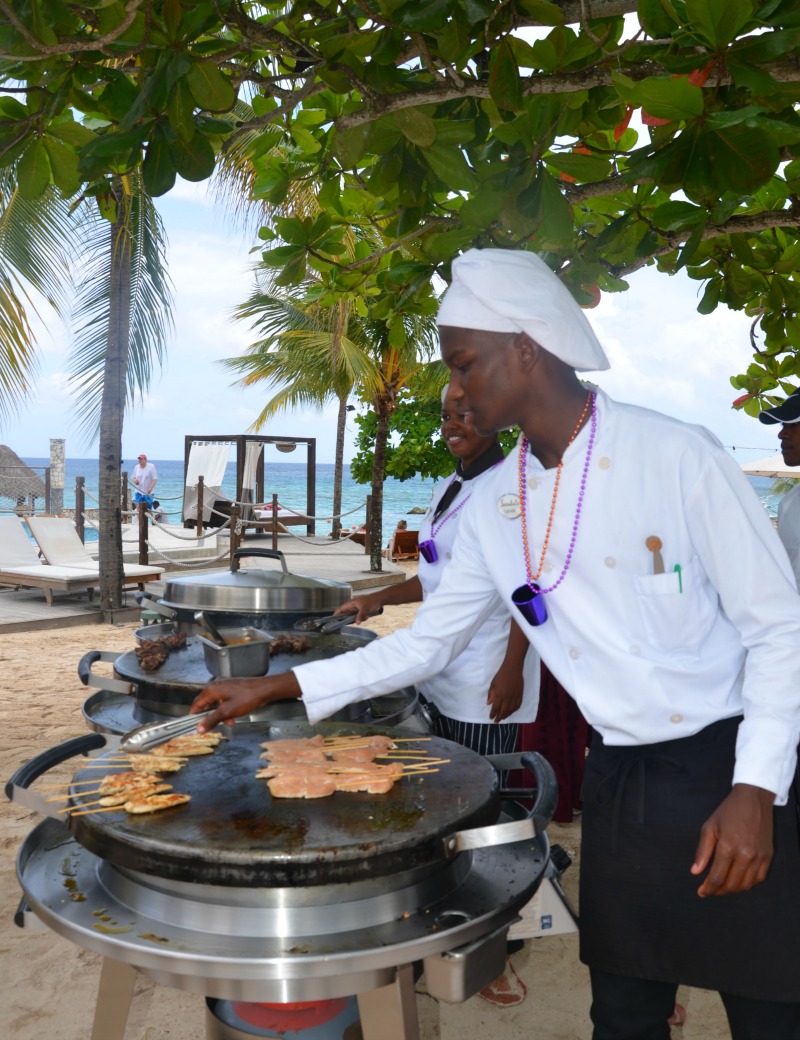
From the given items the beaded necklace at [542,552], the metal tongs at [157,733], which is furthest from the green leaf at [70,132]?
the metal tongs at [157,733]

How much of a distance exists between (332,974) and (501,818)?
76 cm

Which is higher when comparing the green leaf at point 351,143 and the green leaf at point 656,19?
the green leaf at point 656,19

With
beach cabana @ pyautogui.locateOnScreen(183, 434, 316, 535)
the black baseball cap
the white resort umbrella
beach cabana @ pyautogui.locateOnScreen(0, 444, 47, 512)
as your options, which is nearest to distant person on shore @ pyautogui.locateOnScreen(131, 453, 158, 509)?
beach cabana @ pyautogui.locateOnScreen(183, 434, 316, 535)

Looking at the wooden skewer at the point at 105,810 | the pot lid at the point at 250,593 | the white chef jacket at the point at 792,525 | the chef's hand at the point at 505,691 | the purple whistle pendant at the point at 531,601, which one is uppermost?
the white chef jacket at the point at 792,525

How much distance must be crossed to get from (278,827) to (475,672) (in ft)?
5.27

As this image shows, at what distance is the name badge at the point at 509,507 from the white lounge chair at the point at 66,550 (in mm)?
9930

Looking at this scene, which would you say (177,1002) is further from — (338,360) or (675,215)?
(338,360)

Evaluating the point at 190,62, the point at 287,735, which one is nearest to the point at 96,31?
the point at 190,62

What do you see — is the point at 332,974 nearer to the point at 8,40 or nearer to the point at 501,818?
the point at 501,818

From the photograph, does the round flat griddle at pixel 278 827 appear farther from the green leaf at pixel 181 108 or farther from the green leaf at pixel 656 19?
the green leaf at pixel 656 19

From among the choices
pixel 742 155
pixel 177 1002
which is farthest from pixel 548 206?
pixel 177 1002

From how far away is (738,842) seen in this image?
4.82ft

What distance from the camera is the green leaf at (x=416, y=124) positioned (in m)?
2.58

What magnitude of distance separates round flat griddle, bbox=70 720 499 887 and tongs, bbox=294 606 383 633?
1388mm
